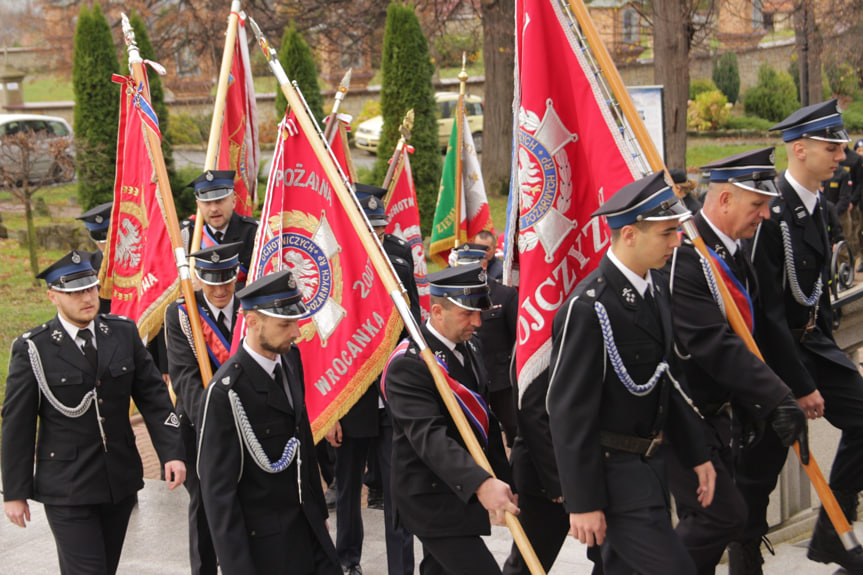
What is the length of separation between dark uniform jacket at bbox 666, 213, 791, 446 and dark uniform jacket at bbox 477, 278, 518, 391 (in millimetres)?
1894

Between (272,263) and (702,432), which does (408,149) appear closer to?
(272,263)

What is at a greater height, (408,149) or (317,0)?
(317,0)

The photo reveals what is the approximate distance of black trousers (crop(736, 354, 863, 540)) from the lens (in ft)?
18.7

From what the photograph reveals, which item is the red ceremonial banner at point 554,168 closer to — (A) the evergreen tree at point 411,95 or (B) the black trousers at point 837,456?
(B) the black trousers at point 837,456

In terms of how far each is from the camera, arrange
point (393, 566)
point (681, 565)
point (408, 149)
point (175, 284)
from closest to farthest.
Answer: point (681, 565) → point (393, 566) → point (175, 284) → point (408, 149)

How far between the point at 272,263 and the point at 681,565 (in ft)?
10.1

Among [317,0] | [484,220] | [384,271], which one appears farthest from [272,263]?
[317,0]

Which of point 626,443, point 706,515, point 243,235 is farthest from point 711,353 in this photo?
point 243,235

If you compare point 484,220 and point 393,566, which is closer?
point 393,566

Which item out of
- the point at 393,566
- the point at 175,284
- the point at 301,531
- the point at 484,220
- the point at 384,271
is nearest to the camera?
the point at 301,531

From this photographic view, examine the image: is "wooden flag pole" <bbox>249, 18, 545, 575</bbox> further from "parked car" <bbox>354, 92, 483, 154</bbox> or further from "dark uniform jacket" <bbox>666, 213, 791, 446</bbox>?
"parked car" <bbox>354, 92, 483, 154</bbox>

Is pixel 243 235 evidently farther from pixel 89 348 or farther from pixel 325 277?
pixel 89 348

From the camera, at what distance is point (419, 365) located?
193 inches

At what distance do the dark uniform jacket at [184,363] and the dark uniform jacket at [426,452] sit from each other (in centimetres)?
178
